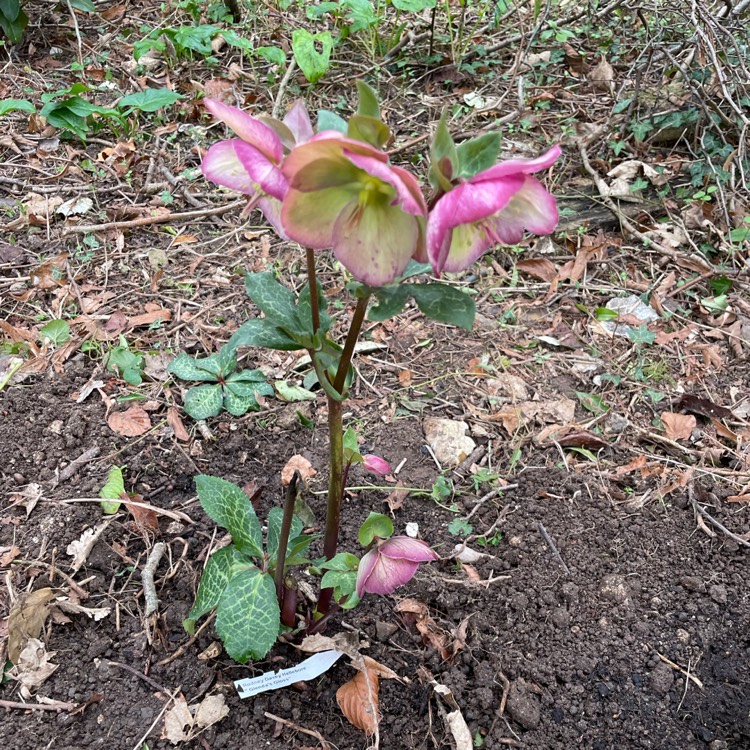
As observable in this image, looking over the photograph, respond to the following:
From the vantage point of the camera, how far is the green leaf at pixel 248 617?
101cm

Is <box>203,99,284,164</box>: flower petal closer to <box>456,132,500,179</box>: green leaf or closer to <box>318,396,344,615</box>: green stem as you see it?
<box>456,132,500,179</box>: green leaf

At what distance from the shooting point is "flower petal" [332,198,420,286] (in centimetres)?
71

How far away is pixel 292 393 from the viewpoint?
5.47ft

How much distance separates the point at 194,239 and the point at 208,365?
71 cm

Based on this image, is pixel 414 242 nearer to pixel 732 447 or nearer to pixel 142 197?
pixel 732 447

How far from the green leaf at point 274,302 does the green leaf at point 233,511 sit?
0.32 meters

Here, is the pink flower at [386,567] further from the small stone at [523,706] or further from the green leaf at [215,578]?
the small stone at [523,706]

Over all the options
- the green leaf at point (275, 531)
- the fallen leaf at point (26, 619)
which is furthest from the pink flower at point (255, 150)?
the fallen leaf at point (26, 619)

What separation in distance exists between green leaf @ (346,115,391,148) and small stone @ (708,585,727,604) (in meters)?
1.12

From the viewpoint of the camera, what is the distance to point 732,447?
1635mm

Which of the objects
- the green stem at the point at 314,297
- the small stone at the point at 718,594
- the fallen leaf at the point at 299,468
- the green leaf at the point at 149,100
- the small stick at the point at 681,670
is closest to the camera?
the green stem at the point at 314,297

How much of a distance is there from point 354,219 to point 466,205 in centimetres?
13

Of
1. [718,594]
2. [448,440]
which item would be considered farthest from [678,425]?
[448,440]

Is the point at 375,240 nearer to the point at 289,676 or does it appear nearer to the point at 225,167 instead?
the point at 225,167
